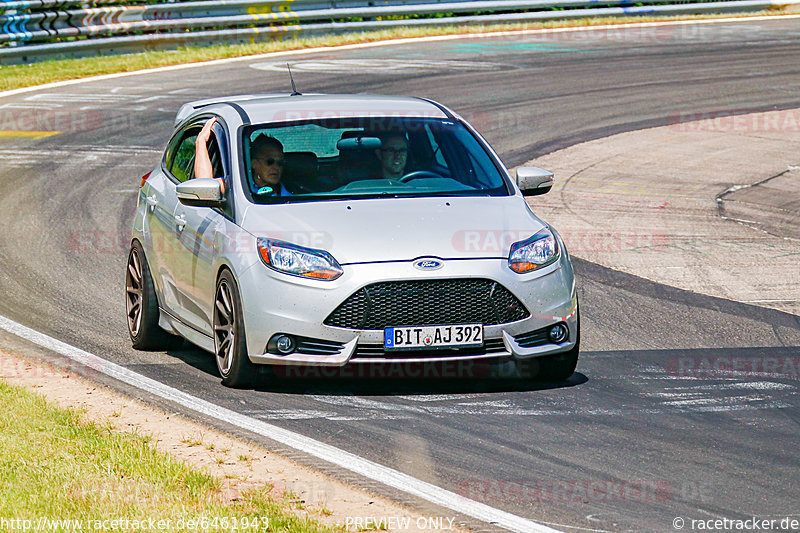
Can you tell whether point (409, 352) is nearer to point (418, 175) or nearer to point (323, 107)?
point (418, 175)

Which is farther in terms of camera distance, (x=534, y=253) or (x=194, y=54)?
(x=194, y=54)

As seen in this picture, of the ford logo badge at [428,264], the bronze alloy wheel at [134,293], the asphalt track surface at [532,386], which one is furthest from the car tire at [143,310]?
the ford logo badge at [428,264]

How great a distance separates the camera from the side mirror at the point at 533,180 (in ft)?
29.3

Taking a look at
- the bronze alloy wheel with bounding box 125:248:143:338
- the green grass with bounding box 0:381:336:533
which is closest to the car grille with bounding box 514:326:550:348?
the green grass with bounding box 0:381:336:533

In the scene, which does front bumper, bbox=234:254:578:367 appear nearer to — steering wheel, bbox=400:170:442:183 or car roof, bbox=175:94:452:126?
steering wheel, bbox=400:170:442:183

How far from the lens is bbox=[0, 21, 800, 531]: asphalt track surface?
628 centimetres

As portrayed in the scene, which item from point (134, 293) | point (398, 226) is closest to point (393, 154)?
point (398, 226)

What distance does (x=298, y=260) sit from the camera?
7.81 m

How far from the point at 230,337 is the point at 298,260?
70 cm

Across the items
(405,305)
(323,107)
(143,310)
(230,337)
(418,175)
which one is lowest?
(143,310)

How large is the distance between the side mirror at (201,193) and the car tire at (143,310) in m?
1.13

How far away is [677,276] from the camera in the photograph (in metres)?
11.8

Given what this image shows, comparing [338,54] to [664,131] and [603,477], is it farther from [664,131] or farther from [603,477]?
[603,477]

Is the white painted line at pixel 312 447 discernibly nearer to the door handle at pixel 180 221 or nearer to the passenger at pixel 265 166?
the door handle at pixel 180 221
